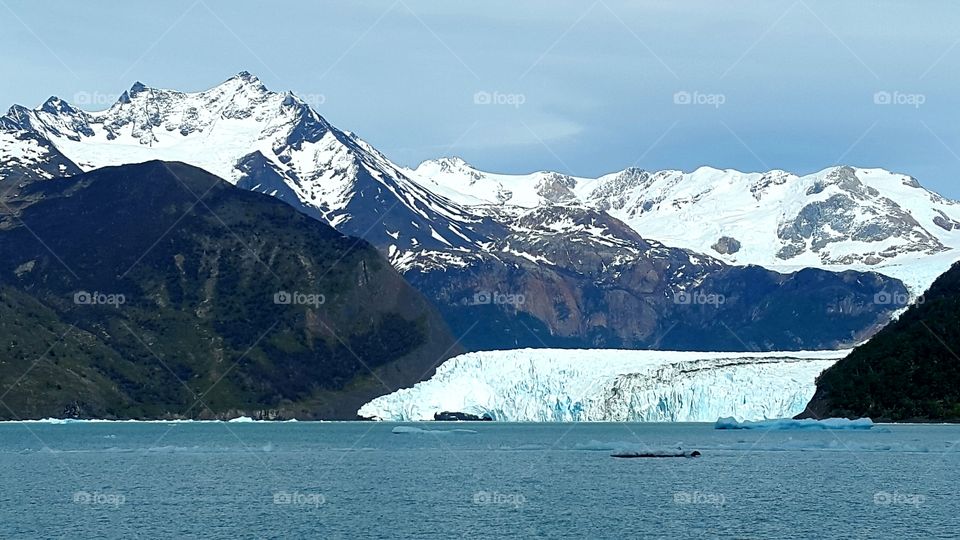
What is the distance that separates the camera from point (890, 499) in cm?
10469

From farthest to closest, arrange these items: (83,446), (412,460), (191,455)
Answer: (83,446)
(191,455)
(412,460)

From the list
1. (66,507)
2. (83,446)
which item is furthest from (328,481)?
(83,446)

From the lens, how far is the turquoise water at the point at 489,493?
8950 cm

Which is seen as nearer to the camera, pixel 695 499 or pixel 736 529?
pixel 736 529

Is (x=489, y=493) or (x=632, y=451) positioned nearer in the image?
(x=489, y=493)

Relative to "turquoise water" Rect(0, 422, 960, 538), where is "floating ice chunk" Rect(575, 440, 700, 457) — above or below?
above

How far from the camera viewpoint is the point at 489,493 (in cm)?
11138

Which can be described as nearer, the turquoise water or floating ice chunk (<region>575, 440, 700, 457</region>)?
the turquoise water

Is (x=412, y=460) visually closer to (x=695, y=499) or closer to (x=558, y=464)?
(x=558, y=464)

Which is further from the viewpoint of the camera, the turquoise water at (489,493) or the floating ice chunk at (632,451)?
the floating ice chunk at (632,451)

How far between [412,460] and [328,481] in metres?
32.1

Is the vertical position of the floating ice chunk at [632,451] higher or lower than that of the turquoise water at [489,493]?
higher

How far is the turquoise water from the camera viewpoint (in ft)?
294

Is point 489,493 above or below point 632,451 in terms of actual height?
below
